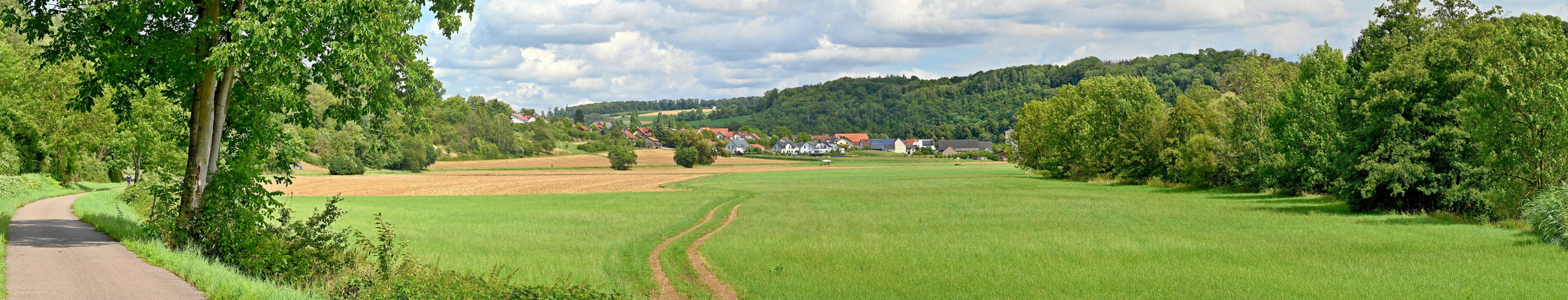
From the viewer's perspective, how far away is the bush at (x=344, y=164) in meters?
89.6

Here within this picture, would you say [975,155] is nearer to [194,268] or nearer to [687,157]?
[687,157]

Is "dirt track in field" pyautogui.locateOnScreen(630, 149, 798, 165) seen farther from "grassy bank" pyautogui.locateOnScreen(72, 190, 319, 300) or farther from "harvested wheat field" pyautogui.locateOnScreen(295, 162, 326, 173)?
"grassy bank" pyautogui.locateOnScreen(72, 190, 319, 300)

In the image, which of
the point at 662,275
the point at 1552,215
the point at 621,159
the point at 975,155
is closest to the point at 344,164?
the point at 621,159

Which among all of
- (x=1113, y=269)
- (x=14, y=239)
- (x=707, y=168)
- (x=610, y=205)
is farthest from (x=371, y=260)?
(x=707, y=168)

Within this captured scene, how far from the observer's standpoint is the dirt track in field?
449ft

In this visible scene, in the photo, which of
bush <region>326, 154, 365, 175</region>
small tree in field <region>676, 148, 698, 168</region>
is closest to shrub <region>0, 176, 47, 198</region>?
bush <region>326, 154, 365, 175</region>

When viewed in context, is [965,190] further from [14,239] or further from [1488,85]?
[14,239]

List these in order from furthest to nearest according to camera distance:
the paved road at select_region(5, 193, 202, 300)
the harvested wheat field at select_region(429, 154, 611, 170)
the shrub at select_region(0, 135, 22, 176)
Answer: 1. the harvested wheat field at select_region(429, 154, 611, 170)
2. the shrub at select_region(0, 135, 22, 176)
3. the paved road at select_region(5, 193, 202, 300)

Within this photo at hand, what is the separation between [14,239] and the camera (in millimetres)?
15633

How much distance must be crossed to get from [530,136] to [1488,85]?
14064cm

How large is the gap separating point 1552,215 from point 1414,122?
37.9 ft

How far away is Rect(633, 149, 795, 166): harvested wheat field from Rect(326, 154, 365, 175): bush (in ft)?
134

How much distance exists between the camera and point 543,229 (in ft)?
90.5

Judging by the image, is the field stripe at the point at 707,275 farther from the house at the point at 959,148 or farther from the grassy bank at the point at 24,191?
the house at the point at 959,148
